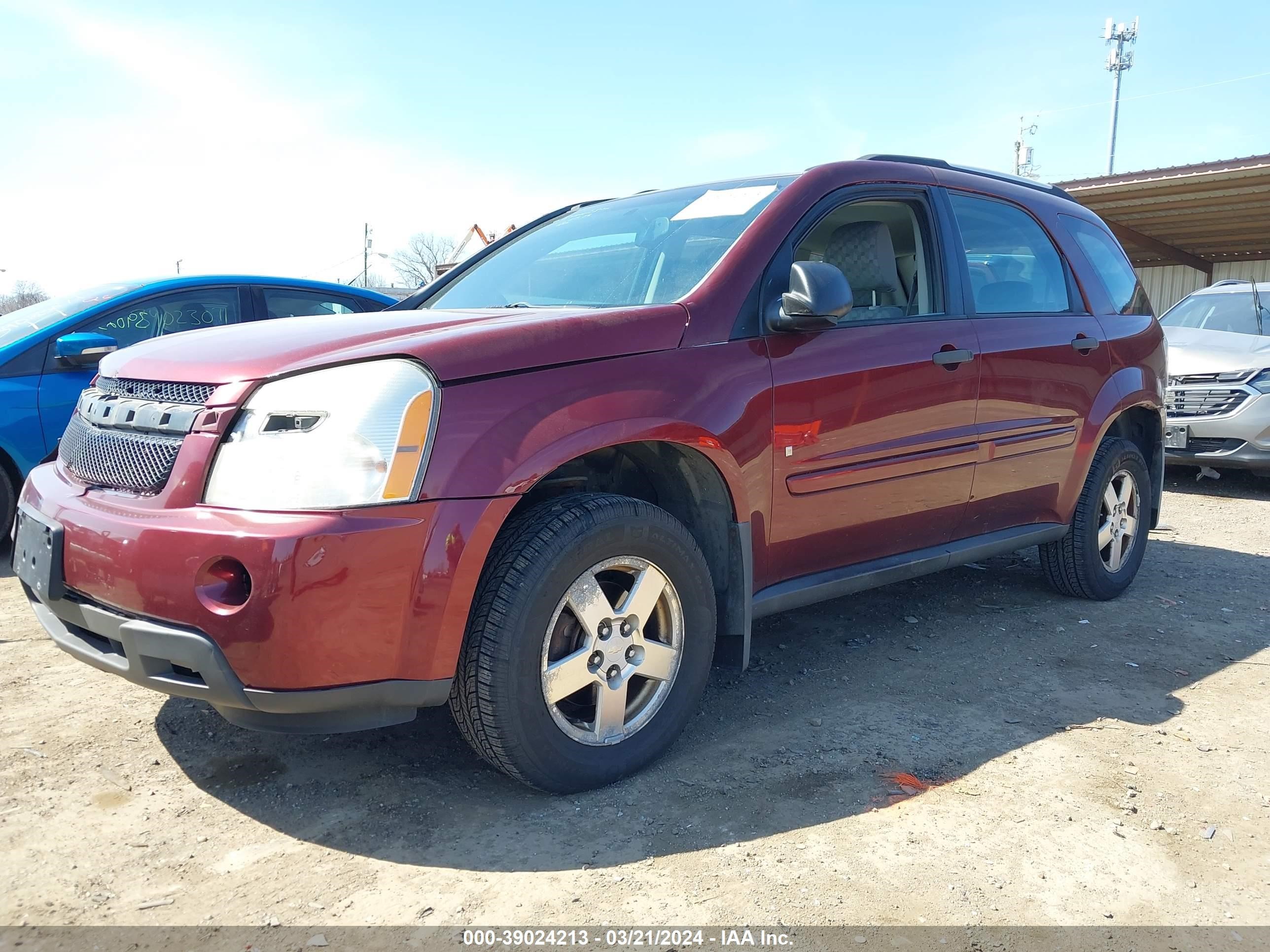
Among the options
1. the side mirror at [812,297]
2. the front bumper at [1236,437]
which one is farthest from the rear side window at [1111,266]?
the front bumper at [1236,437]

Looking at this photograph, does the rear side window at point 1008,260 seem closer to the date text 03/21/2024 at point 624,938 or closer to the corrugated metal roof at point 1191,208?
the date text 03/21/2024 at point 624,938

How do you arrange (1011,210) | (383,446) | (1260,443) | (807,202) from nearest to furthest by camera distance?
(383,446) → (807,202) → (1011,210) → (1260,443)

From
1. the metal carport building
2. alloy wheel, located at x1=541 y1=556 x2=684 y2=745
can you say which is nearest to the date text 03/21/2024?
alloy wheel, located at x1=541 y1=556 x2=684 y2=745

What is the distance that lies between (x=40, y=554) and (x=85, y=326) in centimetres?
320

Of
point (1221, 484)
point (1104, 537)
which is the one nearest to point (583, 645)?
point (1104, 537)

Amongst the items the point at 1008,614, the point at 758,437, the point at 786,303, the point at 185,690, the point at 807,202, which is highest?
the point at 807,202

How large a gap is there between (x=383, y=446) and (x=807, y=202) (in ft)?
5.76

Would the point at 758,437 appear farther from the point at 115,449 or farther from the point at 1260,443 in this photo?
the point at 1260,443

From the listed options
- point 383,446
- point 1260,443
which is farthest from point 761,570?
point 1260,443

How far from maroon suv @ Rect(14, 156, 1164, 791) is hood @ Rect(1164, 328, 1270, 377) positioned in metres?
4.91

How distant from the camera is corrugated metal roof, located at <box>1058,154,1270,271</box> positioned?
1429cm

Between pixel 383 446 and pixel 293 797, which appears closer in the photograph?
pixel 383 446

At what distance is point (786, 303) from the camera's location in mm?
2939

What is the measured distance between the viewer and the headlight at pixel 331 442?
2.20 meters
